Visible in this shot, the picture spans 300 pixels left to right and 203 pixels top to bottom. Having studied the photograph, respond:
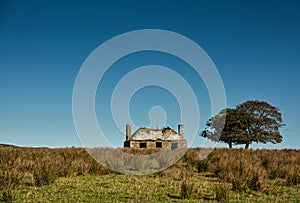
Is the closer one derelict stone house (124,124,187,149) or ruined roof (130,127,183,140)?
derelict stone house (124,124,187,149)

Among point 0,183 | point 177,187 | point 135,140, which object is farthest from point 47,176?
point 135,140

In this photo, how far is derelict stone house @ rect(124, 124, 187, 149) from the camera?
53.2 meters

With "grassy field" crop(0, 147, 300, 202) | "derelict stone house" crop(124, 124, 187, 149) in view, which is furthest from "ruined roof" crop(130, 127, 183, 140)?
"grassy field" crop(0, 147, 300, 202)

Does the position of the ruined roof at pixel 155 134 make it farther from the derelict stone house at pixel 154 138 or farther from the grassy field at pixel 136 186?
the grassy field at pixel 136 186

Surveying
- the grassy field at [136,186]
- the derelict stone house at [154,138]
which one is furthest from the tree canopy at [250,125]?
the grassy field at [136,186]

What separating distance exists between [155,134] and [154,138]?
97 centimetres

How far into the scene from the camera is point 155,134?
55094mm

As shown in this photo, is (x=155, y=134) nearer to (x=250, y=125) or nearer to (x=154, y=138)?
(x=154, y=138)

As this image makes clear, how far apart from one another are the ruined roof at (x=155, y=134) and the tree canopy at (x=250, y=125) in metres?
7.48

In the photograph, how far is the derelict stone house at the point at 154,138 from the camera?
5319 centimetres

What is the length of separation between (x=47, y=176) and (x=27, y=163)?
2809 millimetres

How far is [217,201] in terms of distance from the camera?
7.41 meters

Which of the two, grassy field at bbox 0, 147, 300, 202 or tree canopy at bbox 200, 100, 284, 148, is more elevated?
tree canopy at bbox 200, 100, 284, 148

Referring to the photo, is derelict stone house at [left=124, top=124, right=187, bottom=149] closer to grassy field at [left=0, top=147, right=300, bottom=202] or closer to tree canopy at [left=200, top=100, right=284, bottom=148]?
tree canopy at [left=200, top=100, right=284, bottom=148]
